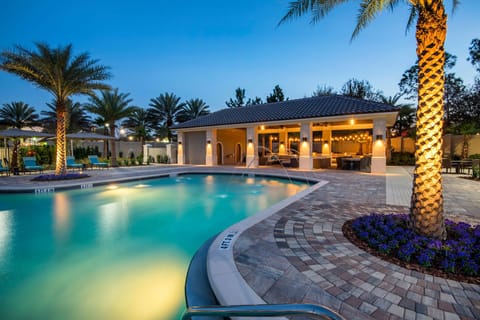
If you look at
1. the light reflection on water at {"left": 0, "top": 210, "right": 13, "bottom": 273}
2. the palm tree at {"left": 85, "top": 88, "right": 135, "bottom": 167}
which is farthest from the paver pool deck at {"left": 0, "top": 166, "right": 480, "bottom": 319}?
the palm tree at {"left": 85, "top": 88, "right": 135, "bottom": 167}

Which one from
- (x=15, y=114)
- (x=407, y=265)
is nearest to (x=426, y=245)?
(x=407, y=265)

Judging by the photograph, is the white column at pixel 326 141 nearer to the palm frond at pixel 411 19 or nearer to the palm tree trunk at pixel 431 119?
the palm frond at pixel 411 19

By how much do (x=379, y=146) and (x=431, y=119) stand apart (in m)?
11.5

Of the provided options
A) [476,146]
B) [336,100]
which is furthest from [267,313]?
[476,146]

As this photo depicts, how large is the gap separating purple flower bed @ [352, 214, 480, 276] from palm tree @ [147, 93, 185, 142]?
28.4 metres

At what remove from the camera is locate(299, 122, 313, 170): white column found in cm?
1595

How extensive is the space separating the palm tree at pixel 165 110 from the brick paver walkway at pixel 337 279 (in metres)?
27.9

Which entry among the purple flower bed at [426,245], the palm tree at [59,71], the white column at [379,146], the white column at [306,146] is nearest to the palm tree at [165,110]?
the palm tree at [59,71]

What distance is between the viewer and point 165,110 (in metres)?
29.6

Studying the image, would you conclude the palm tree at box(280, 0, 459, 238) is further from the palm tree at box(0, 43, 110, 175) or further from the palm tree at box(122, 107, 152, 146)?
the palm tree at box(122, 107, 152, 146)

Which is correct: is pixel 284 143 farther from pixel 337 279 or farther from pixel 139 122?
pixel 337 279

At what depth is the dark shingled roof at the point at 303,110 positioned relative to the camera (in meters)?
14.1

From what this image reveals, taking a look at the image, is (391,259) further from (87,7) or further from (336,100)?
(87,7)

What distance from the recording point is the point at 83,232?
6027mm
